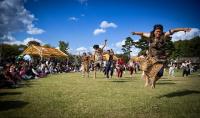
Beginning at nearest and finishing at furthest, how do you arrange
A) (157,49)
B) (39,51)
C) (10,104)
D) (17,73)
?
(10,104)
(157,49)
(17,73)
(39,51)

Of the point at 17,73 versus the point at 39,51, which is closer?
the point at 17,73

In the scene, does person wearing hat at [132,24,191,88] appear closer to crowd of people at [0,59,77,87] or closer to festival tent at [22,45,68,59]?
crowd of people at [0,59,77,87]

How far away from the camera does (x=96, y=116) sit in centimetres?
687

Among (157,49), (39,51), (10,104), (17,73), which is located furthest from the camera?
(39,51)

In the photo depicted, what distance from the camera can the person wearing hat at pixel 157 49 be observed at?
34.7 ft

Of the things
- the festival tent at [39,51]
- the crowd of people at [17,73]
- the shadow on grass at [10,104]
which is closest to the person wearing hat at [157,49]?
the shadow on grass at [10,104]

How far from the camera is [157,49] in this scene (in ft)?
35.2

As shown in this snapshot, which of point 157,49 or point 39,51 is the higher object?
point 39,51

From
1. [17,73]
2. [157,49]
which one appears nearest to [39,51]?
[17,73]

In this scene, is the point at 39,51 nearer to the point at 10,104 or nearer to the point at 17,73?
the point at 17,73

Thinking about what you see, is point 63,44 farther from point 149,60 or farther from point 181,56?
point 149,60

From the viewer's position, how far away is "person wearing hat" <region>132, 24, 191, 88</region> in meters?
10.6

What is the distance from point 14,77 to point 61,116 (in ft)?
32.1

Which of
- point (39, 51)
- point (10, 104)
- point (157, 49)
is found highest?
point (39, 51)
